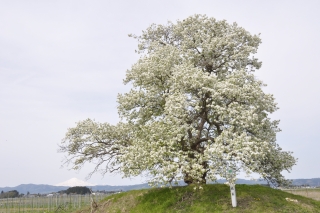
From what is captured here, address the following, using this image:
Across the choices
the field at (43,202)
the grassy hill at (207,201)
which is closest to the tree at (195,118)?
the grassy hill at (207,201)

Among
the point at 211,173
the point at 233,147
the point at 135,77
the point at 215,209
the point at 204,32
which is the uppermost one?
the point at 204,32

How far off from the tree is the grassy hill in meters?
1.46

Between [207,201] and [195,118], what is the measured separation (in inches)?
225

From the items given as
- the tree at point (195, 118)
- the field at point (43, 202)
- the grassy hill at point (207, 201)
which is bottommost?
the field at point (43, 202)

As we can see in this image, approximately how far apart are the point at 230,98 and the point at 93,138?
1306cm

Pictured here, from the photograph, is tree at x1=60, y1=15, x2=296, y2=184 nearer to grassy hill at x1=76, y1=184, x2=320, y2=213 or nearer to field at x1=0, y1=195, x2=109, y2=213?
grassy hill at x1=76, y1=184, x2=320, y2=213

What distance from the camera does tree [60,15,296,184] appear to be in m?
21.3

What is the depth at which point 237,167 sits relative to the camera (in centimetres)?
2069

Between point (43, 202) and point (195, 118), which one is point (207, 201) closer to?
point (195, 118)

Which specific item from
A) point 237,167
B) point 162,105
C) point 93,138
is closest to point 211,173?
point 237,167

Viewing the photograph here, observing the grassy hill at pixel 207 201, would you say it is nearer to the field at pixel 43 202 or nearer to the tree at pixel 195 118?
the tree at pixel 195 118

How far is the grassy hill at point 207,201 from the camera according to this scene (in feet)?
73.2

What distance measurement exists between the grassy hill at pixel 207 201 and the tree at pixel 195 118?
4.78ft

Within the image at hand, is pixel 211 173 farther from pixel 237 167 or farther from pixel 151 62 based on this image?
pixel 151 62
